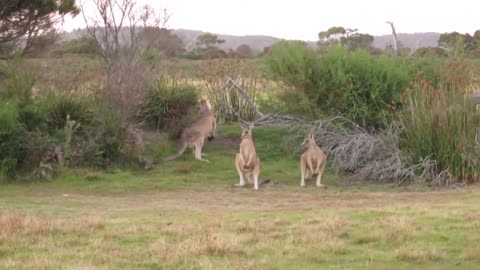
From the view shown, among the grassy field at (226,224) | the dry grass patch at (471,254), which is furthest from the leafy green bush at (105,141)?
the dry grass patch at (471,254)

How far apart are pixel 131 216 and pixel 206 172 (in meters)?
5.63

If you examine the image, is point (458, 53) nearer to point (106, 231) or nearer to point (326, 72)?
point (326, 72)

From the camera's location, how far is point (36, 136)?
16109 mm

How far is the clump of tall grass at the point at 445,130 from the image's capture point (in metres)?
15.8

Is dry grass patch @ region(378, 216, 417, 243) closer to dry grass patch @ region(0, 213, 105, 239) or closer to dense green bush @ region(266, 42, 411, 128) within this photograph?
dry grass patch @ region(0, 213, 105, 239)

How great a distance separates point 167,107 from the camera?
1933 centimetres

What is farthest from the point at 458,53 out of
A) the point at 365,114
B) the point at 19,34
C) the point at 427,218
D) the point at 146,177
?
the point at 19,34

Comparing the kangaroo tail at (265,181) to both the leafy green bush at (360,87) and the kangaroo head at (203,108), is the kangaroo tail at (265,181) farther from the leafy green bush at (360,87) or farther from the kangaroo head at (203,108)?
the leafy green bush at (360,87)

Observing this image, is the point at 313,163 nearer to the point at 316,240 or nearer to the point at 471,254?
the point at 316,240

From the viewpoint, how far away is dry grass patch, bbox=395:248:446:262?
319 inches

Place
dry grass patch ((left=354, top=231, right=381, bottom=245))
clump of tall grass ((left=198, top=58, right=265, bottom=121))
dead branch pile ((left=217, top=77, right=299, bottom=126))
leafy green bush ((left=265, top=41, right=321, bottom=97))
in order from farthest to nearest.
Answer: clump of tall grass ((left=198, top=58, right=265, bottom=121)) < dead branch pile ((left=217, top=77, right=299, bottom=126)) < leafy green bush ((left=265, top=41, right=321, bottom=97)) < dry grass patch ((left=354, top=231, right=381, bottom=245))

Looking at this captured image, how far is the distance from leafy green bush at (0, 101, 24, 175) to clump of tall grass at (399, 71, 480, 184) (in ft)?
25.7

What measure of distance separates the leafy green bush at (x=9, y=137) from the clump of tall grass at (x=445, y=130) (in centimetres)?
785

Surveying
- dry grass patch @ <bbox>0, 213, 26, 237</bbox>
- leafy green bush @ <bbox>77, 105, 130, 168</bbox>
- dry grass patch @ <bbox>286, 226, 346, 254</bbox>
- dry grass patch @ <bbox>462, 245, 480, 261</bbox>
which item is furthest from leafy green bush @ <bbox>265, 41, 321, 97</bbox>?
dry grass patch @ <bbox>462, 245, 480, 261</bbox>
